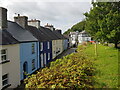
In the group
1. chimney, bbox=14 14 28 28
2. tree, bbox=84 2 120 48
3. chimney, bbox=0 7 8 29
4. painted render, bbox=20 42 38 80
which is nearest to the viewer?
chimney, bbox=0 7 8 29

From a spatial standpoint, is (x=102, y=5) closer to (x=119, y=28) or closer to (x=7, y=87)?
(x=119, y=28)

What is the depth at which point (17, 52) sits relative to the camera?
13.6 m

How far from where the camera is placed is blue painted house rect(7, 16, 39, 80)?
1484 centimetres

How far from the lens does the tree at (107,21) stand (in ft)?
45.0

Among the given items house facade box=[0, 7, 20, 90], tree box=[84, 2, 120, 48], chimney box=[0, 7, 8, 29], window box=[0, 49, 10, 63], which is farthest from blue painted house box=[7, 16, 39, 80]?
tree box=[84, 2, 120, 48]

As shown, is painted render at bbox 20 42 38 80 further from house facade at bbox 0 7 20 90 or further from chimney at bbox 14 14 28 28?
chimney at bbox 14 14 28 28

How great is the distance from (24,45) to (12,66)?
3.50 m

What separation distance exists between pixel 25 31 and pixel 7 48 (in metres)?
6.90

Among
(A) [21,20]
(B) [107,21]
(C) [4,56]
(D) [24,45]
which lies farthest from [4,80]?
(B) [107,21]

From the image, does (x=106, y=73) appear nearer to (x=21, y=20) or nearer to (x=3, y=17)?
(x=3, y=17)

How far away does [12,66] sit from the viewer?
12531 mm

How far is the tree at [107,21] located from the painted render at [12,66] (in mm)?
9503

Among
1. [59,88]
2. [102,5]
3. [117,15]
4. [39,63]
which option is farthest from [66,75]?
[39,63]

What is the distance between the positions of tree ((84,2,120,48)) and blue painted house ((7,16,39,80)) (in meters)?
8.65
